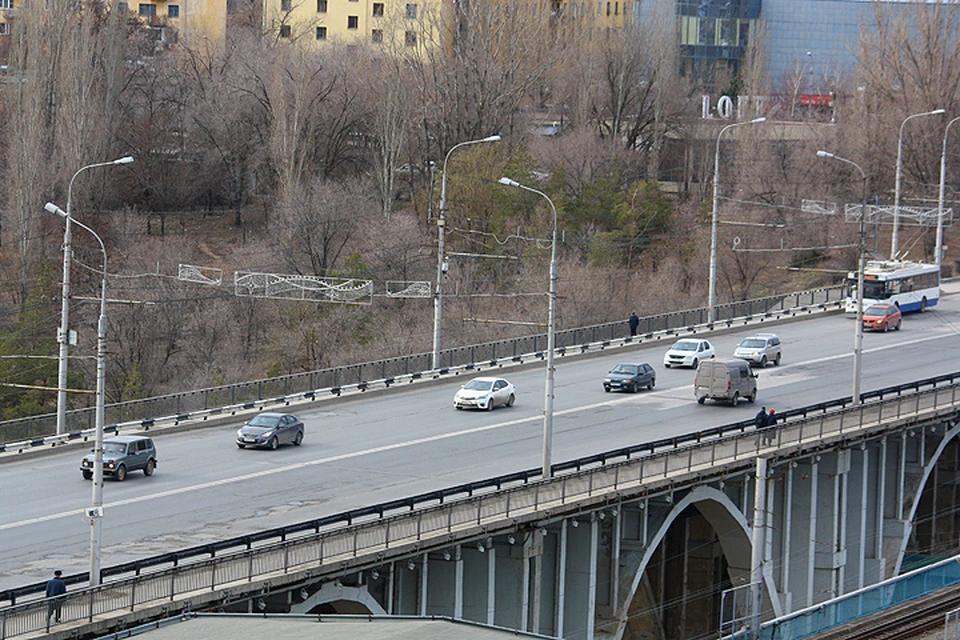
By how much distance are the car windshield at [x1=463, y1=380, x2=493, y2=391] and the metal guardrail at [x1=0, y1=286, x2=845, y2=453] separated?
4.02 meters

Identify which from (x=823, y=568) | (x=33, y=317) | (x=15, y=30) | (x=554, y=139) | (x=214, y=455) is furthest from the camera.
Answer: (x=554, y=139)

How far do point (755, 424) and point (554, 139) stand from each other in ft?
206

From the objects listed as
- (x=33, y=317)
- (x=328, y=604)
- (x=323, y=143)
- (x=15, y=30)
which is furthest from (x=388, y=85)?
(x=328, y=604)

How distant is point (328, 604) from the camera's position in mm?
31578

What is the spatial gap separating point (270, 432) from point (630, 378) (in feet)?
49.0

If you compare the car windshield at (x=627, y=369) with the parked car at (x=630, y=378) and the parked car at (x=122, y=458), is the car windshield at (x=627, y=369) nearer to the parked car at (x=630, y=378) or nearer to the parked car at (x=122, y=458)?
the parked car at (x=630, y=378)

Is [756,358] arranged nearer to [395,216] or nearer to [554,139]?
[395,216]

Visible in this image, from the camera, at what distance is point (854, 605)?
114 feet

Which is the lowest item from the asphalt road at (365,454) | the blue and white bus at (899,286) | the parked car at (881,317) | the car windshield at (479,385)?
the asphalt road at (365,454)

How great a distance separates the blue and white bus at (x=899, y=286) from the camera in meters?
70.2

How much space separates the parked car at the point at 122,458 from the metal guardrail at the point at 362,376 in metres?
5.14

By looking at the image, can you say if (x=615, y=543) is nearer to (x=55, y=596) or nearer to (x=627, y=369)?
(x=55, y=596)

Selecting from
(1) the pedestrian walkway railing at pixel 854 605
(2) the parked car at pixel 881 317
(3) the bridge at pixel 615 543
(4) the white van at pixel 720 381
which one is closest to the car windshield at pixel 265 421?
(3) the bridge at pixel 615 543

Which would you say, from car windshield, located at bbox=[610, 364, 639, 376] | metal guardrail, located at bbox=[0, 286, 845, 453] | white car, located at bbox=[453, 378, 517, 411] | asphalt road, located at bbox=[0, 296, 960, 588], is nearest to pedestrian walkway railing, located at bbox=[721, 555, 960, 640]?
asphalt road, located at bbox=[0, 296, 960, 588]
